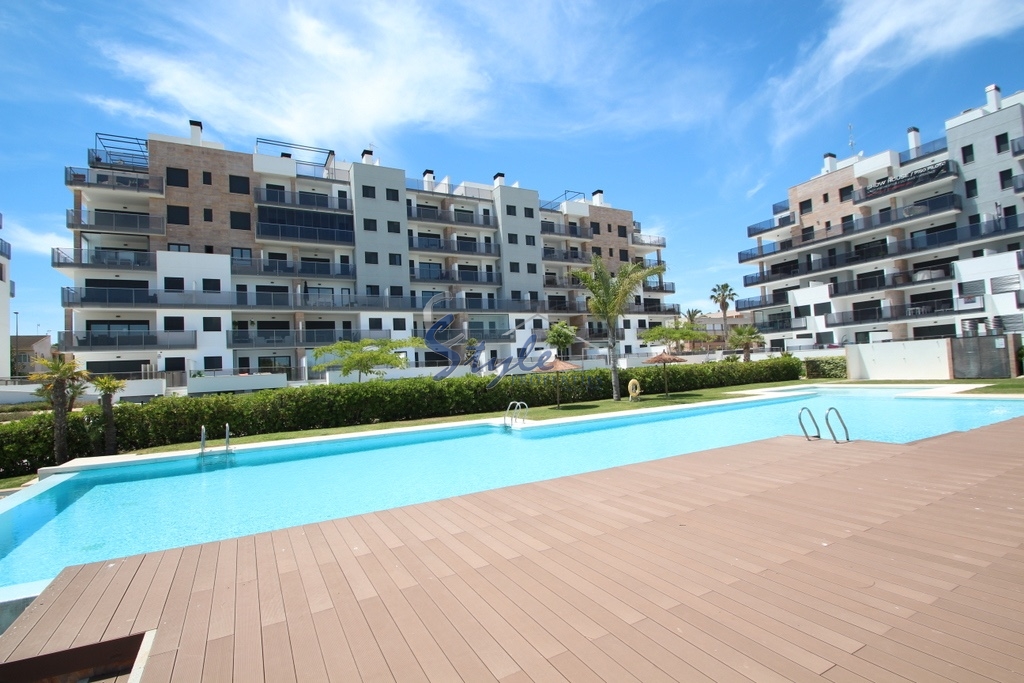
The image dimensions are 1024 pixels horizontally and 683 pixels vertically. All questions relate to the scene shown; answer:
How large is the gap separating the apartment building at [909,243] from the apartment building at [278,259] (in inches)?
661

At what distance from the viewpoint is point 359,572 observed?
420 centimetres

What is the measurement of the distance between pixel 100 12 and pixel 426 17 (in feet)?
21.4

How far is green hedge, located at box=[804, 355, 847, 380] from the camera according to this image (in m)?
30.7

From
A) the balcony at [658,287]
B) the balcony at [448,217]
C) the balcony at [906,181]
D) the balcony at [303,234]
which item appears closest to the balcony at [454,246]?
the balcony at [448,217]

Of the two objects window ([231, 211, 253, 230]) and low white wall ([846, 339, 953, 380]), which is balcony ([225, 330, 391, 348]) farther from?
low white wall ([846, 339, 953, 380])

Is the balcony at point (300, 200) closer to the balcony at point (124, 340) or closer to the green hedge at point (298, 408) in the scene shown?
the balcony at point (124, 340)

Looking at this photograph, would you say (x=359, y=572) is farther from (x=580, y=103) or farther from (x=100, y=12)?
(x=580, y=103)

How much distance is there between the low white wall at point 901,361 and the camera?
25000 millimetres

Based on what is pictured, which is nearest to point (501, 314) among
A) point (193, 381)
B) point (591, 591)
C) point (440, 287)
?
point (440, 287)

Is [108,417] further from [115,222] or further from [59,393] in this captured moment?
[115,222]

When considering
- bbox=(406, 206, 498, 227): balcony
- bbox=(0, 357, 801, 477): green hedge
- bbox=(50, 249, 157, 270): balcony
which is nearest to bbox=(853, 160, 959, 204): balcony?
bbox=(0, 357, 801, 477): green hedge

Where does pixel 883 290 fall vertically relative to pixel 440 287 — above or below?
below

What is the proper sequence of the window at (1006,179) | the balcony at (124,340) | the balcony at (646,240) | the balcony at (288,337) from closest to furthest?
the balcony at (124,340) < the balcony at (288,337) < the window at (1006,179) < the balcony at (646,240)

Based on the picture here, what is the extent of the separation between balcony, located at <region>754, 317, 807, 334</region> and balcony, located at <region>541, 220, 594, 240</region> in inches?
727
